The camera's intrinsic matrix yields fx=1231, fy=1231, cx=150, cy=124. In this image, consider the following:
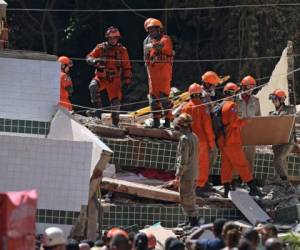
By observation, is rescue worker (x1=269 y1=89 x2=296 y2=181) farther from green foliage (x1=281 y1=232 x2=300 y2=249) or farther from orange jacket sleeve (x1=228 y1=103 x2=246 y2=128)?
green foliage (x1=281 y1=232 x2=300 y2=249)

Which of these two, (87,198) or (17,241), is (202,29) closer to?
(87,198)

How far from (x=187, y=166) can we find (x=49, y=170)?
2.34 m

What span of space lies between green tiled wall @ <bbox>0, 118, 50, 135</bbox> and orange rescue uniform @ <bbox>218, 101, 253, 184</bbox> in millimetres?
3138

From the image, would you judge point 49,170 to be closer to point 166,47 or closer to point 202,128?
point 202,128

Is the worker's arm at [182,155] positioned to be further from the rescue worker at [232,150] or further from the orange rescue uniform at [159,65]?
the orange rescue uniform at [159,65]

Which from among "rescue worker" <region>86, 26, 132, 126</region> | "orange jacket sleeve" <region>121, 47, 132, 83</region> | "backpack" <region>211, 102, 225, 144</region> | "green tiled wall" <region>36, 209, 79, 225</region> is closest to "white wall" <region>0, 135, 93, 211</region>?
"green tiled wall" <region>36, 209, 79, 225</region>

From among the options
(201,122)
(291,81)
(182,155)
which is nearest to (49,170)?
(182,155)

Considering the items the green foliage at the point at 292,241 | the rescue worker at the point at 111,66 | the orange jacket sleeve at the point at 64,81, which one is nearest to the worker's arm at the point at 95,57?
the rescue worker at the point at 111,66

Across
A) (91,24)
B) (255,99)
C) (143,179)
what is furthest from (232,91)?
(91,24)

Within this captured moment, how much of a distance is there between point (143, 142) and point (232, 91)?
5.22 feet

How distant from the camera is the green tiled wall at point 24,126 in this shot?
16391mm

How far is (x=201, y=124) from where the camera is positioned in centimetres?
1820

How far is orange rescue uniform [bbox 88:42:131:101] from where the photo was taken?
2009 centimetres

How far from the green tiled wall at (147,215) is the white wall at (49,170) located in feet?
7.03
